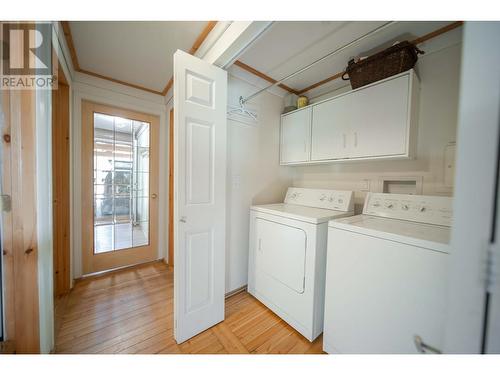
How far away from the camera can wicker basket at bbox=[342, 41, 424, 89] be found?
125cm

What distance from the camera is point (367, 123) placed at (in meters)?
1.45

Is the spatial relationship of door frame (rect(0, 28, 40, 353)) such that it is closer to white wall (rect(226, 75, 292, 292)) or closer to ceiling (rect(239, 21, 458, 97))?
white wall (rect(226, 75, 292, 292))

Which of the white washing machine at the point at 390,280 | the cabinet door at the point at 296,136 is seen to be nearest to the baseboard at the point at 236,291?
the white washing machine at the point at 390,280

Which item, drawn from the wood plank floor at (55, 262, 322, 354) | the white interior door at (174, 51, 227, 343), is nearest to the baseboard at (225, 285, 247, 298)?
the wood plank floor at (55, 262, 322, 354)

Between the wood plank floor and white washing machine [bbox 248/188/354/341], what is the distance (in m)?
0.13

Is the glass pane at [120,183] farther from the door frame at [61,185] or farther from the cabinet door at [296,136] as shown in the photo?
the cabinet door at [296,136]

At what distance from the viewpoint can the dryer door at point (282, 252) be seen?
1393 mm

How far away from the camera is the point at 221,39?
4.19 ft

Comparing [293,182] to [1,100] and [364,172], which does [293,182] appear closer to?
[364,172]

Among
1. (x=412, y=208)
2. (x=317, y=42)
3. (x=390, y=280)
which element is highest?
(x=317, y=42)

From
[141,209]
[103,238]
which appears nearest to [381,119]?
[141,209]

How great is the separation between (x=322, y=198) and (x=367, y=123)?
0.78 metres

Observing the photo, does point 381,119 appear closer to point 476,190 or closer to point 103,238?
point 476,190

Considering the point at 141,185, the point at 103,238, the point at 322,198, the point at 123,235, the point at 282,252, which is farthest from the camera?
the point at 141,185
